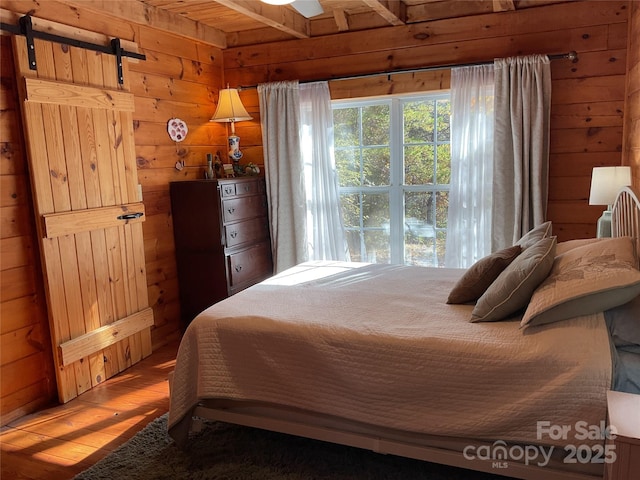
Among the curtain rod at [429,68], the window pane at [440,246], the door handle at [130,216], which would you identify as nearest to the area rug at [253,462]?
the door handle at [130,216]

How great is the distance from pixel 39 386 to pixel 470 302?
2.48 m

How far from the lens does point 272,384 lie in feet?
7.04

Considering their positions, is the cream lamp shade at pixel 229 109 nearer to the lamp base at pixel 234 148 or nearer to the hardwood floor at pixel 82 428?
the lamp base at pixel 234 148

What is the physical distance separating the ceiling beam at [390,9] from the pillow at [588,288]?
Answer: 2165mm

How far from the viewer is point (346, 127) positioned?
425 centimetres

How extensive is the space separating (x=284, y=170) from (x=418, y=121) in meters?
1.18

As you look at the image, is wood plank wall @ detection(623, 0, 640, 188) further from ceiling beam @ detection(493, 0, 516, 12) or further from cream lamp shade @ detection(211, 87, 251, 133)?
cream lamp shade @ detection(211, 87, 251, 133)

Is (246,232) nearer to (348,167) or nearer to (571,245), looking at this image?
(348,167)

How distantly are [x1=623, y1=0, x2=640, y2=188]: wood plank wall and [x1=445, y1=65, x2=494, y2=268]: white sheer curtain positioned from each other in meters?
0.85

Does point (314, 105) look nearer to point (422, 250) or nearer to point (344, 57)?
point (344, 57)

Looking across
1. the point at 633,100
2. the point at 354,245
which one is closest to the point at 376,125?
the point at 354,245

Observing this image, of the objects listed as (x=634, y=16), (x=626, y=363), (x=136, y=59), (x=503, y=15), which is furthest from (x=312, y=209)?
(x=626, y=363)

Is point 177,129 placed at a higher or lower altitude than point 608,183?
higher

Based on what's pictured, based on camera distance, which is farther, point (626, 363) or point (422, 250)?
point (422, 250)
